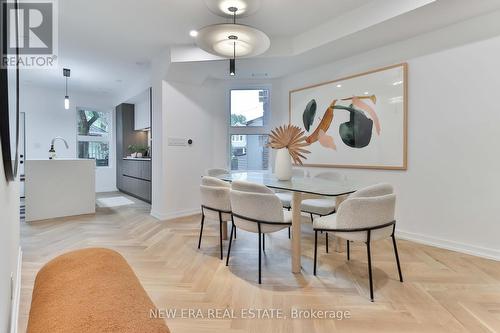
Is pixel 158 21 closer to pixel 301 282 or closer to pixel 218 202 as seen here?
pixel 218 202

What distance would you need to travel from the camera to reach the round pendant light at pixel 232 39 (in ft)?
7.34

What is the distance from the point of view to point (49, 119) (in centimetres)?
614

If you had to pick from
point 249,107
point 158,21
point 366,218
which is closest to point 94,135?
point 249,107

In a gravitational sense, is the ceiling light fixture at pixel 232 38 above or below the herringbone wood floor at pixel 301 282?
above

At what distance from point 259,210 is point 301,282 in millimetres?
669

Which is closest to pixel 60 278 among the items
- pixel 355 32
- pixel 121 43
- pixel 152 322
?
pixel 152 322

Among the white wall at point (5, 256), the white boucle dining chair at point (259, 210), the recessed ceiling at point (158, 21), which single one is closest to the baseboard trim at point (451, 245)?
the white boucle dining chair at point (259, 210)

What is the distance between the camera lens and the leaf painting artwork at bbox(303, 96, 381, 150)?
3412 millimetres

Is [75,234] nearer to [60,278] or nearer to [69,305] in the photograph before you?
[60,278]

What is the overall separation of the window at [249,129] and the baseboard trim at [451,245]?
8.17 feet

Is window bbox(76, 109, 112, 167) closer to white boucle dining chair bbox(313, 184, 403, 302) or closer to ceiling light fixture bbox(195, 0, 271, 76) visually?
ceiling light fixture bbox(195, 0, 271, 76)

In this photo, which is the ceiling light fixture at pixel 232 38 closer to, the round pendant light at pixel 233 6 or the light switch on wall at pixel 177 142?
the round pendant light at pixel 233 6

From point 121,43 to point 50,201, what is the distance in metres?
2.63

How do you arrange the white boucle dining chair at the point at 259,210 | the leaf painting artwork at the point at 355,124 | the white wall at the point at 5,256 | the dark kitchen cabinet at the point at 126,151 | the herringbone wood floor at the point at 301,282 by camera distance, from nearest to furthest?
1. the white wall at the point at 5,256
2. the herringbone wood floor at the point at 301,282
3. the white boucle dining chair at the point at 259,210
4. the leaf painting artwork at the point at 355,124
5. the dark kitchen cabinet at the point at 126,151
